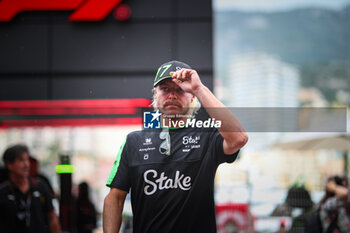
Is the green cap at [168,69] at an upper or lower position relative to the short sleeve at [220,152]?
upper

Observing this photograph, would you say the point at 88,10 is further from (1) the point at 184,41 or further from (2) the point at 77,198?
(2) the point at 77,198

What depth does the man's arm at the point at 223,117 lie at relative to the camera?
1.82 meters

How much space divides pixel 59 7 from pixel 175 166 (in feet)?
4.28

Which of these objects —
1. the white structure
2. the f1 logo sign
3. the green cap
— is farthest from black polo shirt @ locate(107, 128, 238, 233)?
the f1 logo sign

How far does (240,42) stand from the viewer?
5109 mm

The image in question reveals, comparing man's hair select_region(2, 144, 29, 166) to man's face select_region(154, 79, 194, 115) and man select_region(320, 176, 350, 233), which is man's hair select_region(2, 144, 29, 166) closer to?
man's face select_region(154, 79, 194, 115)

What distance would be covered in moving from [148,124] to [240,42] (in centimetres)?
330

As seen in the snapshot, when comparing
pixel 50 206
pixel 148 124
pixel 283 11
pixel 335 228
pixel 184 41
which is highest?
pixel 283 11

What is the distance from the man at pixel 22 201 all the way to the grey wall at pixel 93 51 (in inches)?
15.1

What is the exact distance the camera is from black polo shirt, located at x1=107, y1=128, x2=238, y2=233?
1.90 m

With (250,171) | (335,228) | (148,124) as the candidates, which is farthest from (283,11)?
(148,124)

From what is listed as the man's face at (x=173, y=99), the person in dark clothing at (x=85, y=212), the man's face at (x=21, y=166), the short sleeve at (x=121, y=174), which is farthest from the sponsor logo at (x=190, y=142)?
the man's face at (x=21, y=166)

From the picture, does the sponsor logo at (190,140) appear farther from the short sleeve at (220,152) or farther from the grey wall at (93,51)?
the grey wall at (93,51)

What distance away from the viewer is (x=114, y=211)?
6.55 ft
